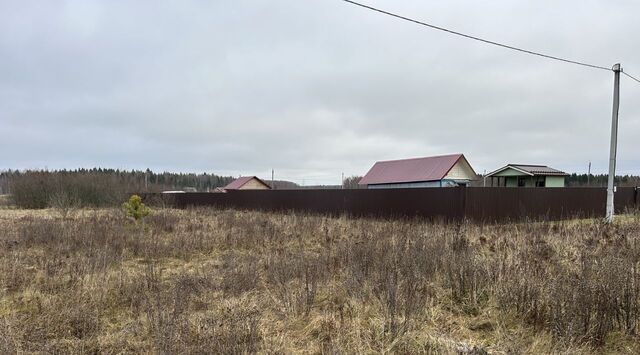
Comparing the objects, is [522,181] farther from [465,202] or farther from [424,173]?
[465,202]

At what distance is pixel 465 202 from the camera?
1265cm

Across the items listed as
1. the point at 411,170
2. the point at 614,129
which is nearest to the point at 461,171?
the point at 411,170

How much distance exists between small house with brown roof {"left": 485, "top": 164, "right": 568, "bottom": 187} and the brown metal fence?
6607 millimetres

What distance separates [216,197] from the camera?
28.5 meters

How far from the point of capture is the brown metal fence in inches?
512

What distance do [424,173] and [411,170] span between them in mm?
1835

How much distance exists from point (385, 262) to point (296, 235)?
5.73 metres

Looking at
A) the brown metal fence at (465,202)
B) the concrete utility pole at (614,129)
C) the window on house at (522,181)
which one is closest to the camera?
the concrete utility pole at (614,129)

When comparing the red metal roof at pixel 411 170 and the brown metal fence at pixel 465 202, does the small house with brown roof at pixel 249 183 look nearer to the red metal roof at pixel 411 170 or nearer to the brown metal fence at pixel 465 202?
the red metal roof at pixel 411 170

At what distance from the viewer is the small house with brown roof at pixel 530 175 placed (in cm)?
2534

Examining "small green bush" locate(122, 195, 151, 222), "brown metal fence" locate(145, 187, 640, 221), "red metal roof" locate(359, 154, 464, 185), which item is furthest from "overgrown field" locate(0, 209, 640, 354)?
"red metal roof" locate(359, 154, 464, 185)

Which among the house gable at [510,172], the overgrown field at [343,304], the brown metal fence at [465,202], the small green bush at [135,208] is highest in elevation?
the house gable at [510,172]

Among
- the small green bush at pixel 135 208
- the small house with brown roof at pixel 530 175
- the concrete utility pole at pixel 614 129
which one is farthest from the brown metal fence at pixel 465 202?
the small green bush at pixel 135 208

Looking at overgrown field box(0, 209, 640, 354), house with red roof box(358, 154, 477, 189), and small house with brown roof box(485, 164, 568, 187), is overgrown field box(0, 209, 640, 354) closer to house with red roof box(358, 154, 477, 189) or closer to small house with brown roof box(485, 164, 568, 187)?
small house with brown roof box(485, 164, 568, 187)
